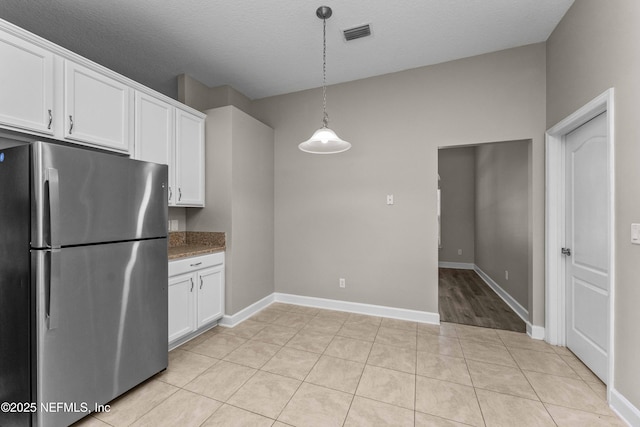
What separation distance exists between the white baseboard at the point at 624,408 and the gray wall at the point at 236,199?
3161mm

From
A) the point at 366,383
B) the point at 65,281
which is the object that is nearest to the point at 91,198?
the point at 65,281

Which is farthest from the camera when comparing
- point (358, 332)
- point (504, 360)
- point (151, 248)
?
point (358, 332)

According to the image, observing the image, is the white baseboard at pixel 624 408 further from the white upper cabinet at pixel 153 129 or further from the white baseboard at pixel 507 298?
the white upper cabinet at pixel 153 129

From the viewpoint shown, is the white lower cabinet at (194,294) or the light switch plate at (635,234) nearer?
the light switch plate at (635,234)

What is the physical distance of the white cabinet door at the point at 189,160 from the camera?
2.88m

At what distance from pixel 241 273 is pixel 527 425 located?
2.76m

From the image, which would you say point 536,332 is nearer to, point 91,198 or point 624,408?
point 624,408

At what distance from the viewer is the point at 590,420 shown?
1.68m

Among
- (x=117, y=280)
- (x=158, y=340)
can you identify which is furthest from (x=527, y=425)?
(x=117, y=280)

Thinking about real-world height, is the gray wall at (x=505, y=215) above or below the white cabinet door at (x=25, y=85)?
below

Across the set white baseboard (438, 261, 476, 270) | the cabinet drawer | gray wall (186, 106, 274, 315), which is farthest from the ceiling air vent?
white baseboard (438, 261, 476, 270)

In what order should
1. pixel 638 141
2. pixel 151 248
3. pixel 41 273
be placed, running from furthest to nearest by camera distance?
pixel 151 248 → pixel 638 141 → pixel 41 273

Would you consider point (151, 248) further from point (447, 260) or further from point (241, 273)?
point (447, 260)

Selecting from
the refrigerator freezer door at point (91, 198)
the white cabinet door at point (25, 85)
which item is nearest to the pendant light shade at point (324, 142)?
the refrigerator freezer door at point (91, 198)
